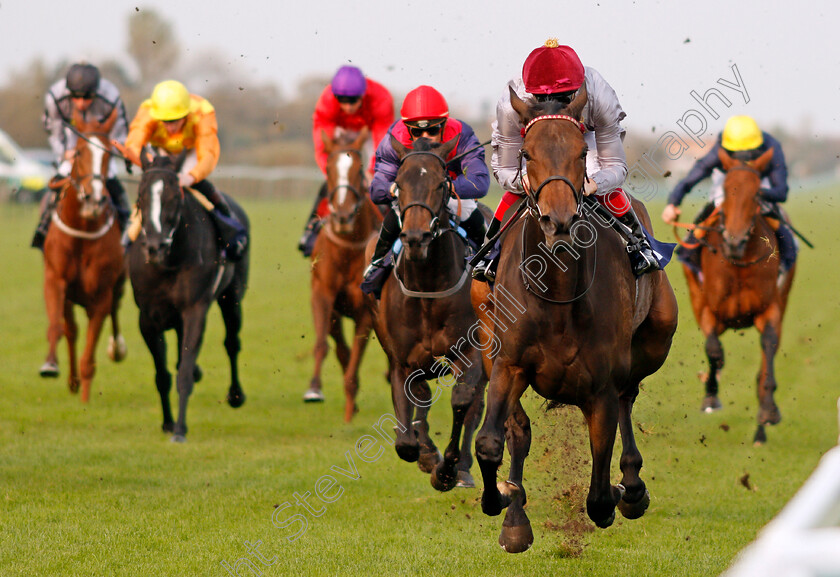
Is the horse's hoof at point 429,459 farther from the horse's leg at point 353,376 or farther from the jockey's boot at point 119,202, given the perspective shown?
the jockey's boot at point 119,202

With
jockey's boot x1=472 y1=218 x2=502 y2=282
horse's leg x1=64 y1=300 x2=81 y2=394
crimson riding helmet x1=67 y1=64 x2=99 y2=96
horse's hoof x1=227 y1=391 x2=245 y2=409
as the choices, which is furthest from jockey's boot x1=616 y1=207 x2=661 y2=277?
horse's leg x1=64 y1=300 x2=81 y2=394

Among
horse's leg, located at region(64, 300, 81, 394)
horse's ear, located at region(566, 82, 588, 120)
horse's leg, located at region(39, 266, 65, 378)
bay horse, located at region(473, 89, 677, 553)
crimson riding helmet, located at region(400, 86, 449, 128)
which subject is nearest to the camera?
bay horse, located at region(473, 89, 677, 553)

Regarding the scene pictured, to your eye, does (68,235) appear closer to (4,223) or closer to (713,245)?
(713,245)

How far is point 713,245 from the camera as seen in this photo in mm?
9750

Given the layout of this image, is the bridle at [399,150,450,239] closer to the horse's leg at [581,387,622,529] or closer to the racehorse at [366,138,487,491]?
the racehorse at [366,138,487,491]

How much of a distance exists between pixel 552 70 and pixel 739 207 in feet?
15.8

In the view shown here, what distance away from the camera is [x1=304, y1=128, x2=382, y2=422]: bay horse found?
9445 millimetres

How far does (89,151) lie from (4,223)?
25.4 metres

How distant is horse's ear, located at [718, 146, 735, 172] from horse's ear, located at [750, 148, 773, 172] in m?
0.19

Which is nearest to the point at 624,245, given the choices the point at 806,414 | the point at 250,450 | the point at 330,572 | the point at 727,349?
the point at 330,572

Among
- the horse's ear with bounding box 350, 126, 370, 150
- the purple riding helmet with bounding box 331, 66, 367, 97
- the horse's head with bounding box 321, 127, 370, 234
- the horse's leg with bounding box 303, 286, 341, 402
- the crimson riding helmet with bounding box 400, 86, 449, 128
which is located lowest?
the horse's leg with bounding box 303, 286, 341, 402

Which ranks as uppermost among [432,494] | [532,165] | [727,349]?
[532,165]

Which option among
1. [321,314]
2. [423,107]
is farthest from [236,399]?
[423,107]

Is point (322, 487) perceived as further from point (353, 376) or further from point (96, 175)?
point (96, 175)
